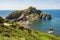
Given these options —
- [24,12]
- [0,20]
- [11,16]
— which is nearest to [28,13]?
[24,12]

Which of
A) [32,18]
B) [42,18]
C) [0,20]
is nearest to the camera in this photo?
[0,20]

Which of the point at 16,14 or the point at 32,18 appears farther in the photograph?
the point at 16,14

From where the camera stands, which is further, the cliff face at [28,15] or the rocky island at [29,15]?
the rocky island at [29,15]

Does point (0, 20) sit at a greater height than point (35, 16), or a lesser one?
greater

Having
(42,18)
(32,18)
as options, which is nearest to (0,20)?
(32,18)

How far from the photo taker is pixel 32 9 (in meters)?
171

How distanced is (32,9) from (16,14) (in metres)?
16.3

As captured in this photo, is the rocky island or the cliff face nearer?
the cliff face

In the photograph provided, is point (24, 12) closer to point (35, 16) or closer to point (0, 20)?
point (35, 16)

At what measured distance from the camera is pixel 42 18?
545ft

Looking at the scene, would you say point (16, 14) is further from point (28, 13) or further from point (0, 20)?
point (0, 20)

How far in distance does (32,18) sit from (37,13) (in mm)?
16366

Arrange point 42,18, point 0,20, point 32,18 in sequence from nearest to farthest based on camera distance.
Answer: point 0,20, point 32,18, point 42,18

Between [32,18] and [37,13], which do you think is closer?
[32,18]
